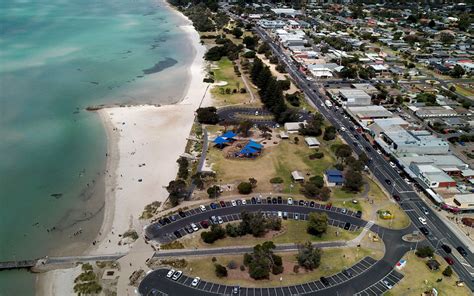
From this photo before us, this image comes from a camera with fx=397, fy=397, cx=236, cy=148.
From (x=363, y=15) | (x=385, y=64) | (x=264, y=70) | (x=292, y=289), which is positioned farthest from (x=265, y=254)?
(x=363, y=15)

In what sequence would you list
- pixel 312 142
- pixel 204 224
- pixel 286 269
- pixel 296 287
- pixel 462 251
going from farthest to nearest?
1. pixel 312 142
2. pixel 204 224
3. pixel 462 251
4. pixel 286 269
5. pixel 296 287

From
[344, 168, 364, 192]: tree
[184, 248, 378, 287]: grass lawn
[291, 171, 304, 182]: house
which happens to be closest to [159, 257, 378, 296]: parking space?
[184, 248, 378, 287]: grass lawn

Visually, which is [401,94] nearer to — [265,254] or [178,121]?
[178,121]

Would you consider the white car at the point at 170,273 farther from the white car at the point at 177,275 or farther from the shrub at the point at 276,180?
the shrub at the point at 276,180

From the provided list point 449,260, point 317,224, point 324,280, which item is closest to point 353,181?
point 317,224

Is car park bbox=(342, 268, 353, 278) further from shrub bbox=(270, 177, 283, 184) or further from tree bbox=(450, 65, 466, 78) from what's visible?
tree bbox=(450, 65, 466, 78)

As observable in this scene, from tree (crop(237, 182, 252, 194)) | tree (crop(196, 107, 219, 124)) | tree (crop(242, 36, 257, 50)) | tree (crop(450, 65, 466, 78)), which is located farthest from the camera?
tree (crop(242, 36, 257, 50))

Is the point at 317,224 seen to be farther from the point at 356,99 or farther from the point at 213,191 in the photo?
the point at 356,99
